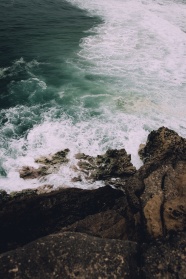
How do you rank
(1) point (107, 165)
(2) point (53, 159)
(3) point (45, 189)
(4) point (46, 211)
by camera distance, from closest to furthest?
(4) point (46, 211) → (3) point (45, 189) → (1) point (107, 165) → (2) point (53, 159)

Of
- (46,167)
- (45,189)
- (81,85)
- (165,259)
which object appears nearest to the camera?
(165,259)

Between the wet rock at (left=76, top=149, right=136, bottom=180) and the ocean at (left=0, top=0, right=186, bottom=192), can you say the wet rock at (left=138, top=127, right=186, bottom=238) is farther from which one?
the ocean at (left=0, top=0, right=186, bottom=192)

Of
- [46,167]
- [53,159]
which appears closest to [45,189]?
[46,167]

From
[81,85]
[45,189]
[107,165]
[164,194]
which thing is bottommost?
[45,189]

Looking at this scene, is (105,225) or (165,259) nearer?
(165,259)

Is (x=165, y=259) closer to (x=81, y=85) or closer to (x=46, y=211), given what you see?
(x=46, y=211)

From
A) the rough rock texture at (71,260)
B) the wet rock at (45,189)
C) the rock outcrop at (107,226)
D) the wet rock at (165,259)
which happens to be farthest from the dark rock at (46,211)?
the wet rock at (165,259)
